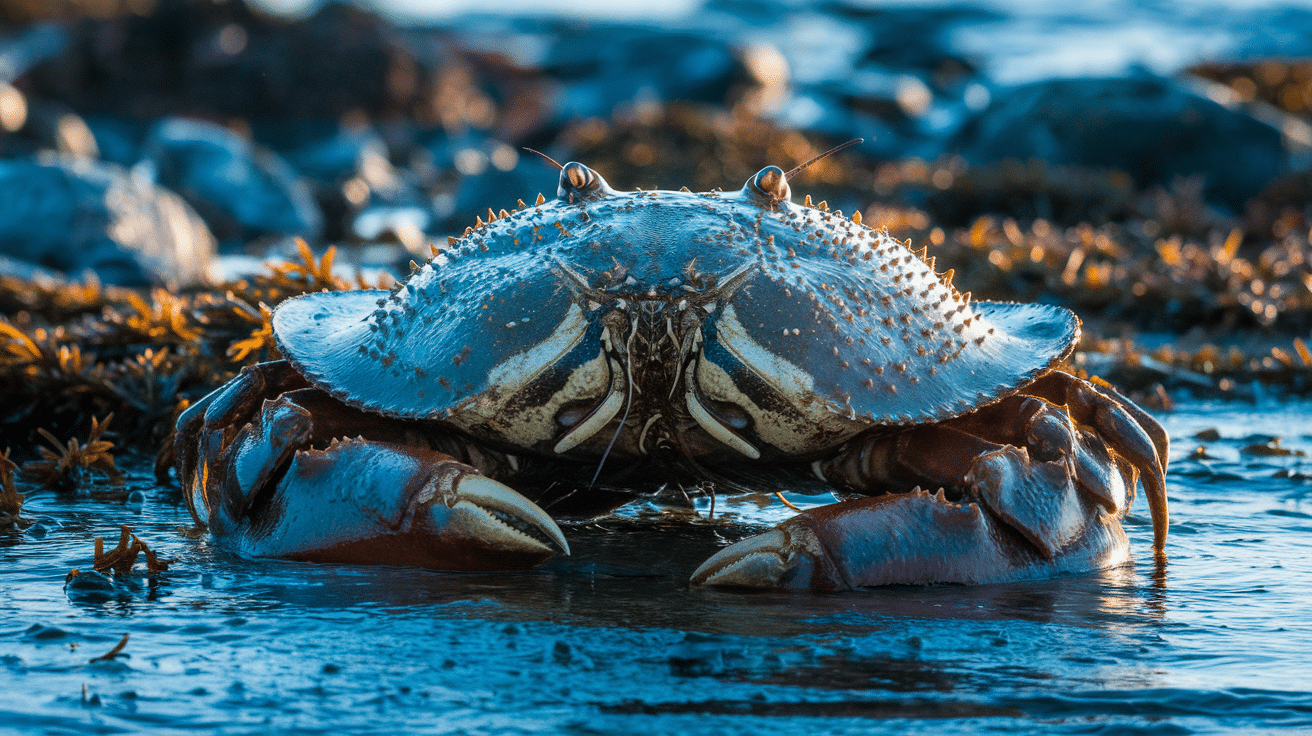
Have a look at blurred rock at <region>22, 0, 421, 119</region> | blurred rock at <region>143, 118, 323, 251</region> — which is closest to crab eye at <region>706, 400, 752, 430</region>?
blurred rock at <region>143, 118, 323, 251</region>

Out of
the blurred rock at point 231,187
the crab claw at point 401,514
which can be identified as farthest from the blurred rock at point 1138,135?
the crab claw at point 401,514

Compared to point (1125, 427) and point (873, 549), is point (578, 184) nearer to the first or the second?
point (873, 549)

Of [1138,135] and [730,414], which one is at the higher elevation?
[1138,135]

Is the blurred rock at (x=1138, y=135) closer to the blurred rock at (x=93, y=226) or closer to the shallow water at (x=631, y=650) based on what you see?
the blurred rock at (x=93, y=226)

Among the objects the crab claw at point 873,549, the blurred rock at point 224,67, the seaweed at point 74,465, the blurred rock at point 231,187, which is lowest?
the crab claw at point 873,549

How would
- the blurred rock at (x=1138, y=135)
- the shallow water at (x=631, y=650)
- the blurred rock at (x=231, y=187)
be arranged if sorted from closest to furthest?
1. the shallow water at (x=631, y=650)
2. the blurred rock at (x=1138, y=135)
3. the blurred rock at (x=231, y=187)

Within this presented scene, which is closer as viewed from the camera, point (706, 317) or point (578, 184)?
point (706, 317)

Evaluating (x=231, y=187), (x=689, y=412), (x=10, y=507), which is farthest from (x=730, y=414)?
(x=231, y=187)
